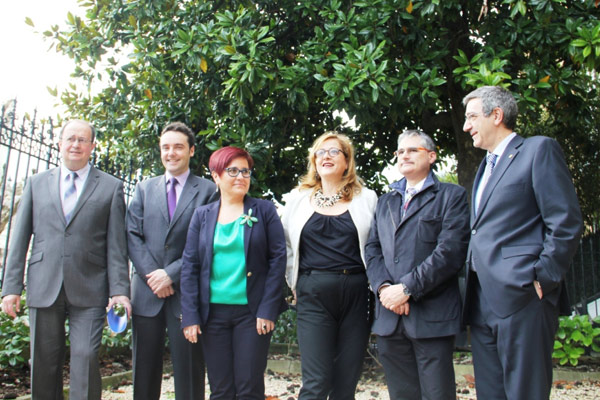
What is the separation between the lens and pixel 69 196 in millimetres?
3586

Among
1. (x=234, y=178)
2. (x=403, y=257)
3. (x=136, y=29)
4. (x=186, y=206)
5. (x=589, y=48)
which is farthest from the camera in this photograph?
(x=136, y=29)

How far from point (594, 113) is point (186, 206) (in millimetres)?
6064

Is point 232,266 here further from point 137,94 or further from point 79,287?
point 137,94

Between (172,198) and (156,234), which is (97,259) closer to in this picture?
(156,234)

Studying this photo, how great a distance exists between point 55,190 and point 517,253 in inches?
117

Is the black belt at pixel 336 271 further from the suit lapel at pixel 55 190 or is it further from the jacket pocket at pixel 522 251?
the suit lapel at pixel 55 190

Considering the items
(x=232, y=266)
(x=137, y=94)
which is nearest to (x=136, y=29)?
(x=137, y=94)

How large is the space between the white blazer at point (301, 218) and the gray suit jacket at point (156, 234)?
0.59m

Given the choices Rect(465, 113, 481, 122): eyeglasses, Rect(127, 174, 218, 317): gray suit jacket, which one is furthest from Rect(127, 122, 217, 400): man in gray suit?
Rect(465, 113, 481, 122): eyeglasses

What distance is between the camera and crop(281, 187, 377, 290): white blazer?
11.2 ft

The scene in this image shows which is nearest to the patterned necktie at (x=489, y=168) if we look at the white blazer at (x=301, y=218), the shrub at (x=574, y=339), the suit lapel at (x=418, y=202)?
the suit lapel at (x=418, y=202)

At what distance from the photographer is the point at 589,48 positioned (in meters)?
4.31

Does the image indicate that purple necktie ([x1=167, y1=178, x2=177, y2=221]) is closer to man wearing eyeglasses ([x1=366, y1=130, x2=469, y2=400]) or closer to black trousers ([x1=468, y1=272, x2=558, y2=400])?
man wearing eyeglasses ([x1=366, y1=130, x2=469, y2=400])

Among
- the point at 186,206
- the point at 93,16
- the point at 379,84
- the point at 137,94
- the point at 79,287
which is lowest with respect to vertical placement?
the point at 79,287
